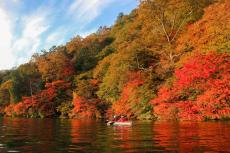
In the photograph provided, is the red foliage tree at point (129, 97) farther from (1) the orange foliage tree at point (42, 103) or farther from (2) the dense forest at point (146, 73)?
(1) the orange foliage tree at point (42, 103)

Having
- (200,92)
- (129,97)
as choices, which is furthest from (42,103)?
(200,92)

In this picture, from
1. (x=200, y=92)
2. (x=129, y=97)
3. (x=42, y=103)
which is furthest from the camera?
(x=42, y=103)

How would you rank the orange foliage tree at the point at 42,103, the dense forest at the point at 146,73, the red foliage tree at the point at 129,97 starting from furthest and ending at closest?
the orange foliage tree at the point at 42,103
the red foliage tree at the point at 129,97
the dense forest at the point at 146,73

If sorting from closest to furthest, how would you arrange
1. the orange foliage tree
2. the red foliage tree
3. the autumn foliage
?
the autumn foliage < the red foliage tree < the orange foliage tree

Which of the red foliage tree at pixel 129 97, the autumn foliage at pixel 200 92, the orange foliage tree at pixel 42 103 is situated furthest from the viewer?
the orange foliage tree at pixel 42 103

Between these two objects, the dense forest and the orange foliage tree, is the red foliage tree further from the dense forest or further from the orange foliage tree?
the orange foliage tree

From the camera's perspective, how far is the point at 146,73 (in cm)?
5375

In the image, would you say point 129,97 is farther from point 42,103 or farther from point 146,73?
Answer: point 42,103

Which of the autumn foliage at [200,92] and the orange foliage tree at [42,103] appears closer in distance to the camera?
the autumn foliage at [200,92]

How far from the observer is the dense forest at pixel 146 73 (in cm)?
4112

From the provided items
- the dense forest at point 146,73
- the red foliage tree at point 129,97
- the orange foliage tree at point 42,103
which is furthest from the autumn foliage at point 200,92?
the orange foliage tree at point 42,103

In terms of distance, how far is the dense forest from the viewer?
4112cm

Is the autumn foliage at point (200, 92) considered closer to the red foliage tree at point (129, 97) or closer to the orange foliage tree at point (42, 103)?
the red foliage tree at point (129, 97)

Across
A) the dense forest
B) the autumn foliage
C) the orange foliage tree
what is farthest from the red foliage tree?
the orange foliage tree
